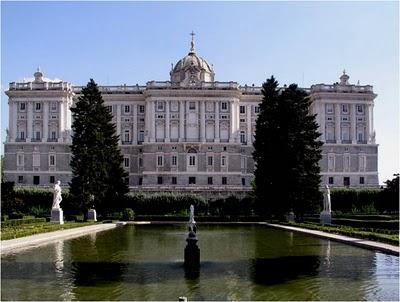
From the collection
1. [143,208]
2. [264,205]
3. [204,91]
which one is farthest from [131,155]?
[264,205]

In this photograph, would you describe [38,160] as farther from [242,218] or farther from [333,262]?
[333,262]

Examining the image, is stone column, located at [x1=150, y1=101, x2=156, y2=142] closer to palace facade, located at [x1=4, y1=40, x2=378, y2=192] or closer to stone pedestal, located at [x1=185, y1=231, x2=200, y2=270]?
palace facade, located at [x1=4, y1=40, x2=378, y2=192]

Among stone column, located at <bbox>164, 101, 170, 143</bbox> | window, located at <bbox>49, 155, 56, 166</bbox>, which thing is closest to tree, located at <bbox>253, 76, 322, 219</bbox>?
stone column, located at <bbox>164, 101, 170, 143</bbox>

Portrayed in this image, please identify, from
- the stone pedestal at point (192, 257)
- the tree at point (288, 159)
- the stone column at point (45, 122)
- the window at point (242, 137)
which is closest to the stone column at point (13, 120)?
the stone column at point (45, 122)

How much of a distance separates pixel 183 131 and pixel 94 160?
2993 centimetres

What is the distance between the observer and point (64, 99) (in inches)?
2943

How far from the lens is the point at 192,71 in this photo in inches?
2992

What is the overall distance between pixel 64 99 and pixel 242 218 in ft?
123

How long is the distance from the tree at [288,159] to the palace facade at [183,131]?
2891 cm

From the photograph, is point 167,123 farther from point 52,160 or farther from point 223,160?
point 52,160

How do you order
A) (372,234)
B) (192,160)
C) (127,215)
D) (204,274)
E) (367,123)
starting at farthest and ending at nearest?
(367,123), (192,160), (127,215), (372,234), (204,274)

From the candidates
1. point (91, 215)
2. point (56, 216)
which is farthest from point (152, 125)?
point (56, 216)

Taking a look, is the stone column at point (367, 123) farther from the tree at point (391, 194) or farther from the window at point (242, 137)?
the tree at point (391, 194)

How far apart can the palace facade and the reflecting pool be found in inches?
1996
